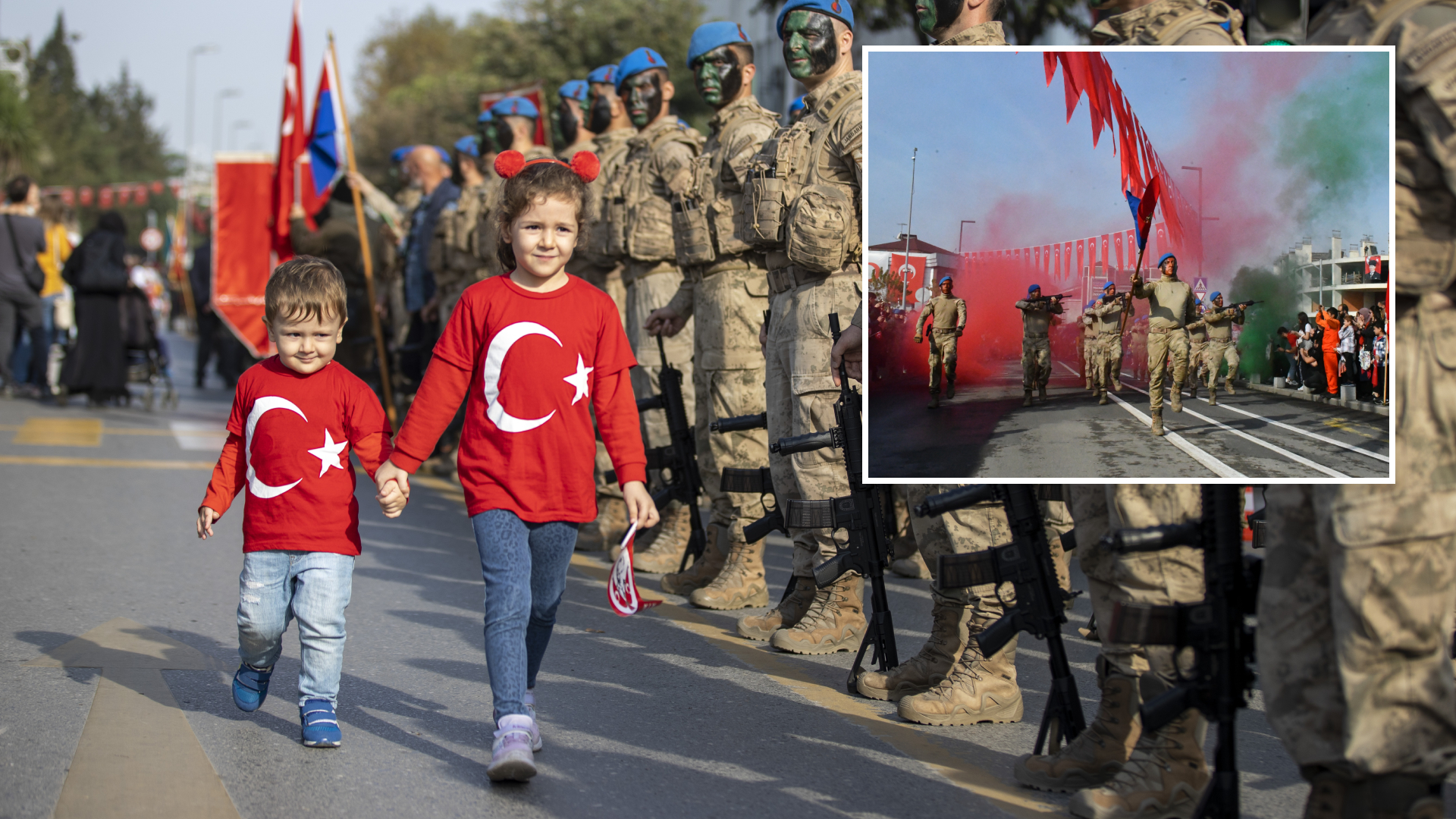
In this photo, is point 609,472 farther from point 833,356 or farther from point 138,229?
point 138,229

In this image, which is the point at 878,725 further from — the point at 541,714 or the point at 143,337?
the point at 143,337

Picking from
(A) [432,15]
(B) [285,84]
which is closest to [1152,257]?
(B) [285,84]

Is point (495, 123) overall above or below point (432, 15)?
below

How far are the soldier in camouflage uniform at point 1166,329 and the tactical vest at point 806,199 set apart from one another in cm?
232

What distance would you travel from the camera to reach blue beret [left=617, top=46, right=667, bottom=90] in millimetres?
8102

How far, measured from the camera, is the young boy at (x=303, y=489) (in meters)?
4.29

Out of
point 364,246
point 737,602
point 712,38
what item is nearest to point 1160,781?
point 737,602

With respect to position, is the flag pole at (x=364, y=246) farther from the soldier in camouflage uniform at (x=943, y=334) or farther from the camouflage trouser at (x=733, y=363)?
the soldier in camouflage uniform at (x=943, y=334)

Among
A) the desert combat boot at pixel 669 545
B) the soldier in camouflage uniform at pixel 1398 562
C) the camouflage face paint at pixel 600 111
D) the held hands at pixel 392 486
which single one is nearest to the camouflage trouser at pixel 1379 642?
the soldier in camouflage uniform at pixel 1398 562

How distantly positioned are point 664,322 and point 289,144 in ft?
28.9

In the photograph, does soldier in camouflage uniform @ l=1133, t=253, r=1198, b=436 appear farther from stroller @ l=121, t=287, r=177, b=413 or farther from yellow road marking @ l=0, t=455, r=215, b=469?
stroller @ l=121, t=287, r=177, b=413

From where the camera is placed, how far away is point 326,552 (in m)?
A: 4.33

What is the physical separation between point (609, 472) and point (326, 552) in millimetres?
3912

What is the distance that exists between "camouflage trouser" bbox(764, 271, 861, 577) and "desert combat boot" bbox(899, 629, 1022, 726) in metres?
1.10
